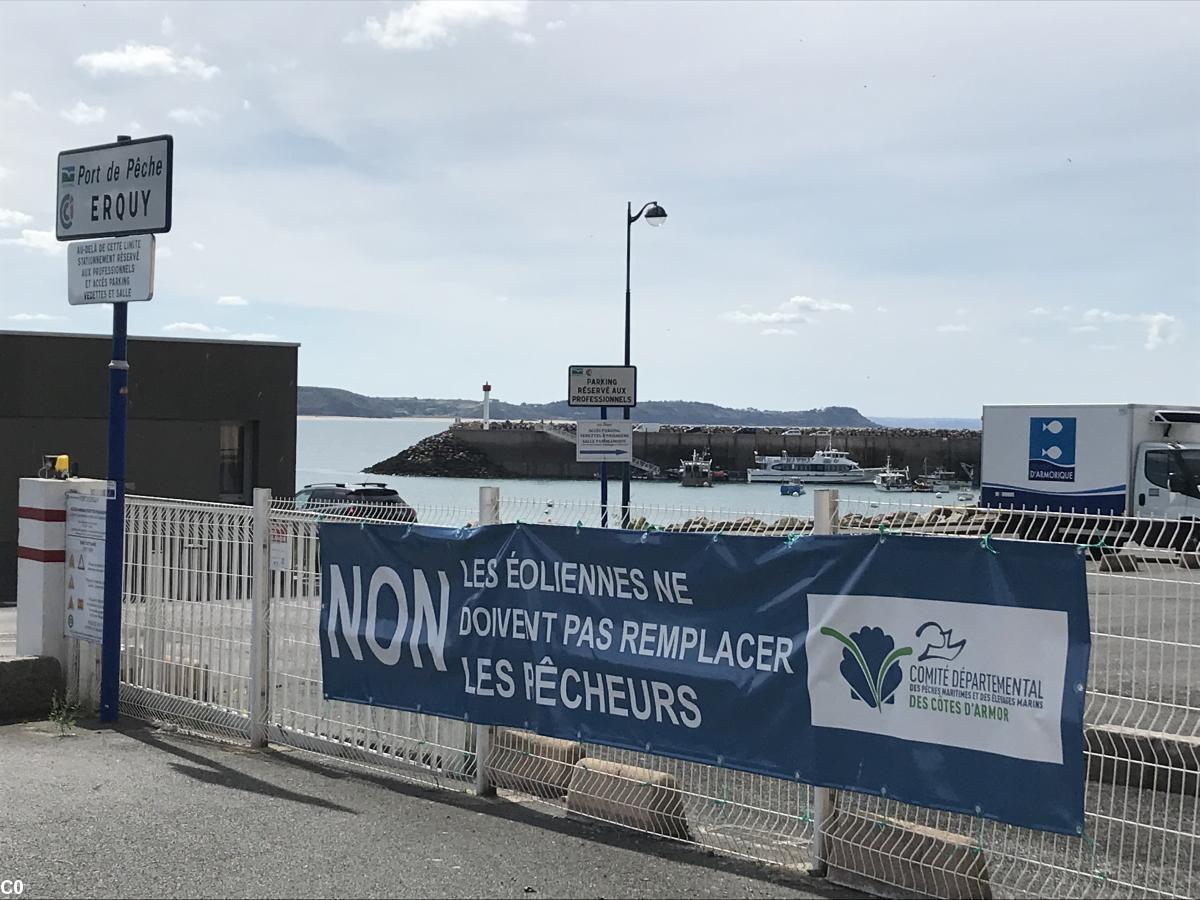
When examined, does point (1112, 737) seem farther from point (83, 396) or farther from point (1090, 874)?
point (83, 396)

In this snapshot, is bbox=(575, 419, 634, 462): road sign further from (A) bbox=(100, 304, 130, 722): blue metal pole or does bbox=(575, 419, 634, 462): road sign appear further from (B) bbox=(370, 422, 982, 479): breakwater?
(B) bbox=(370, 422, 982, 479): breakwater

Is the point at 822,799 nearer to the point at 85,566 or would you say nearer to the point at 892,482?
the point at 85,566

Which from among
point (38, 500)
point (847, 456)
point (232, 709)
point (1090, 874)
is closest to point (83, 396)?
Result: point (38, 500)

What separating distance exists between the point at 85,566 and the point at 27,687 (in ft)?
3.36

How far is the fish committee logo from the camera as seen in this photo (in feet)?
101

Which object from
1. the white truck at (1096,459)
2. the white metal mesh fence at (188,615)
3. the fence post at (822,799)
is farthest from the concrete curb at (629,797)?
the white truck at (1096,459)

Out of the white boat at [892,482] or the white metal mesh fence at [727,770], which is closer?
the white metal mesh fence at [727,770]

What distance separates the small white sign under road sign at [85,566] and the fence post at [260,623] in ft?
5.72

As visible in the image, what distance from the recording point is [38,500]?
10.4 metres

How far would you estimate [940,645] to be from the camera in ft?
Result: 19.5

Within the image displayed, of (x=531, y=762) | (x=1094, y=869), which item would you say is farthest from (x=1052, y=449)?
(x=1094, y=869)

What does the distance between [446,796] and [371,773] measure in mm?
756

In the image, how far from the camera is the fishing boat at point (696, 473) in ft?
395

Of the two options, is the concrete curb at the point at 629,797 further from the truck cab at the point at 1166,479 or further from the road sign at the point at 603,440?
the truck cab at the point at 1166,479
